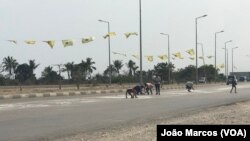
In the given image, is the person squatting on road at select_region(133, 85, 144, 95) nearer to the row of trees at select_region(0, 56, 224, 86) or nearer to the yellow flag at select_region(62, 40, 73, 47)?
the yellow flag at select_region(62, 40, 73, 47)

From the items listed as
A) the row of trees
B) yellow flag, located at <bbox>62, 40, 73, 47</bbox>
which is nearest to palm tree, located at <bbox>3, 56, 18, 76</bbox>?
the row of trees

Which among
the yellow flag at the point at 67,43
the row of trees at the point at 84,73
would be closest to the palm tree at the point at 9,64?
the row of trees at the point at 84,73

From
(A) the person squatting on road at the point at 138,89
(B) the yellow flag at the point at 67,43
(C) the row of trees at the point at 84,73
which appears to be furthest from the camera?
(C) the row of trees at the point at 84,73

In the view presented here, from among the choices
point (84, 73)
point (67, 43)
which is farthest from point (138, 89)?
point (84, 73)

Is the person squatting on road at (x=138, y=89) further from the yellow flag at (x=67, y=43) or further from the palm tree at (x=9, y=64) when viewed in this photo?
the palm tree at (x=9, y=64)

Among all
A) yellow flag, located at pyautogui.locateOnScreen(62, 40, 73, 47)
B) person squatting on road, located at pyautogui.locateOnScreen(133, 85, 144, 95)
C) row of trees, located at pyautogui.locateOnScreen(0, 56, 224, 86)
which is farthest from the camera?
row of trees, located at pyautogui.locateOnScreen(0, 56, 224, 86)

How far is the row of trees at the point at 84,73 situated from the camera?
9504 centimetres

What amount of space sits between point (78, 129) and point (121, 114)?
566 cm

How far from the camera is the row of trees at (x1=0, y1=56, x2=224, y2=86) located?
3742 inches

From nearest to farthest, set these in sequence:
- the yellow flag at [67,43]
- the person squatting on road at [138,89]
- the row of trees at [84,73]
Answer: the person squatting on road at [138,89]
the yellow flag at [67,43]
the row of trees at [84,73]

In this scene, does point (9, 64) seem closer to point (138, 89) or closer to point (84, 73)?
point (84, 73)

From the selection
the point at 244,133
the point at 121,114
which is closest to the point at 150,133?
the point at 244,133

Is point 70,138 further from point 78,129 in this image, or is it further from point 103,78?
point 103,78

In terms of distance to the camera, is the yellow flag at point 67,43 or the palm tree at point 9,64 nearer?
the yellow flag at point 67,43
